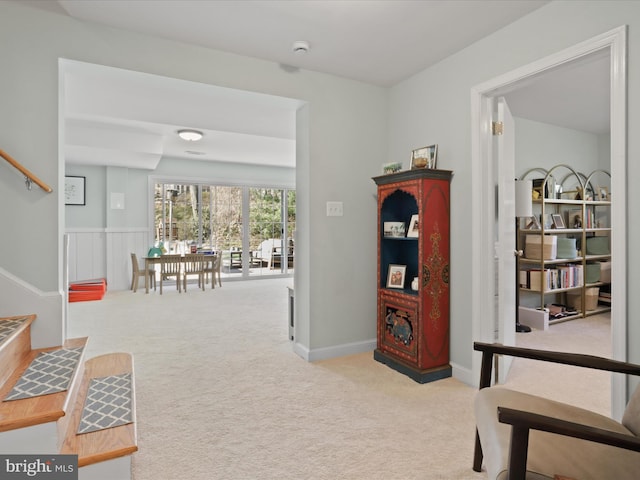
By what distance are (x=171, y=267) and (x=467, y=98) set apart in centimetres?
565

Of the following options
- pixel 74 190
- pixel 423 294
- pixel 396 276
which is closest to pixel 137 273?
pixel 74 190

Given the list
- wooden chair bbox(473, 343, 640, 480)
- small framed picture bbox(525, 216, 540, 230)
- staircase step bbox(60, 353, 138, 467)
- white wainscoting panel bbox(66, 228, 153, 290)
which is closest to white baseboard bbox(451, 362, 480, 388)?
wooden chair bbox(473, 343, 640, 480)

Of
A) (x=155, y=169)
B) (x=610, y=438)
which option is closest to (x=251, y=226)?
(x=155, y=169)

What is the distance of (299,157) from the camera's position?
10.7 feet

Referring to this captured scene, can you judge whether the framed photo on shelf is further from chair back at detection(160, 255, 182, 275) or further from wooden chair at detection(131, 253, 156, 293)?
wooden chair at detection(131, 253, 156, 293)

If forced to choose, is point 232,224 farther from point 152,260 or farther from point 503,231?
point 503,231

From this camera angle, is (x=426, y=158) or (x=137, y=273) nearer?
(x=426, y=158)

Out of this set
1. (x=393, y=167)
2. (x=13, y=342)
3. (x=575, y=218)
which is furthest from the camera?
(x=575, y=218)

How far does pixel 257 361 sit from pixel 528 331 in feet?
9.84

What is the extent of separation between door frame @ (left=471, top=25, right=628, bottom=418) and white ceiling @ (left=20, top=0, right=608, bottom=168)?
0.38 m

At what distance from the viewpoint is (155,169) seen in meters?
7.00

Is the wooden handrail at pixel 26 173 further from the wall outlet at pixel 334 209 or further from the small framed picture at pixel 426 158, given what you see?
the small framed picture at pixel 426 158

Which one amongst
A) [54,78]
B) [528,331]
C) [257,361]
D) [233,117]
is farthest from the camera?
[233,117]

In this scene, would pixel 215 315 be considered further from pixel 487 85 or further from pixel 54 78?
pixel 487 85
